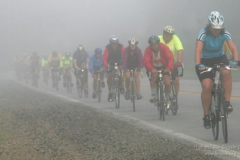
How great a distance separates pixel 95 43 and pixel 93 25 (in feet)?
50.0

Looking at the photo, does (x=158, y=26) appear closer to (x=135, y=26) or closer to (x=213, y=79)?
(x=135, y=26)

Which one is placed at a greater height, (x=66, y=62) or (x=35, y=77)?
(x=66, y=62)

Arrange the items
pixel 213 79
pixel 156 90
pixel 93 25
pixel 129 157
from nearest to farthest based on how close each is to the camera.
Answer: pixel 129 157 < pixel 213 79 < pixel 156 90 < pixel 93 25

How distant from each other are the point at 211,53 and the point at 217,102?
82 centimetres

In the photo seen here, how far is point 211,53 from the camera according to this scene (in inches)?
340

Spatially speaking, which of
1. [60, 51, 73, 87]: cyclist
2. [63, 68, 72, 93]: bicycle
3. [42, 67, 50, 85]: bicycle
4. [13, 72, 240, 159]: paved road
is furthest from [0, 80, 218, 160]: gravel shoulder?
[42, 67, 50, 85]: bicycle

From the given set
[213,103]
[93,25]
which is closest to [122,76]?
[213,103]

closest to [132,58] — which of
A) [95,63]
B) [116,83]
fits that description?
[116,83]

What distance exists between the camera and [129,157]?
7.20m

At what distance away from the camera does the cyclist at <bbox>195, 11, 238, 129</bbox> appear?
8.21 m

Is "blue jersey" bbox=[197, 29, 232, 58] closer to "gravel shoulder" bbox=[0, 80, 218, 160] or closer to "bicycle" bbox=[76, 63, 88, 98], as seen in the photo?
"gravel shoulder" bbox=[0, 80, 218, 160]

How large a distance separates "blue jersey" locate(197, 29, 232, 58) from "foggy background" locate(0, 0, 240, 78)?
43056 millimetres

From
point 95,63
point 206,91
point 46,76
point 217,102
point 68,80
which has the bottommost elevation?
point 46,76

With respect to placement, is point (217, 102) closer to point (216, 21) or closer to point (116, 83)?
point (216, 21)
